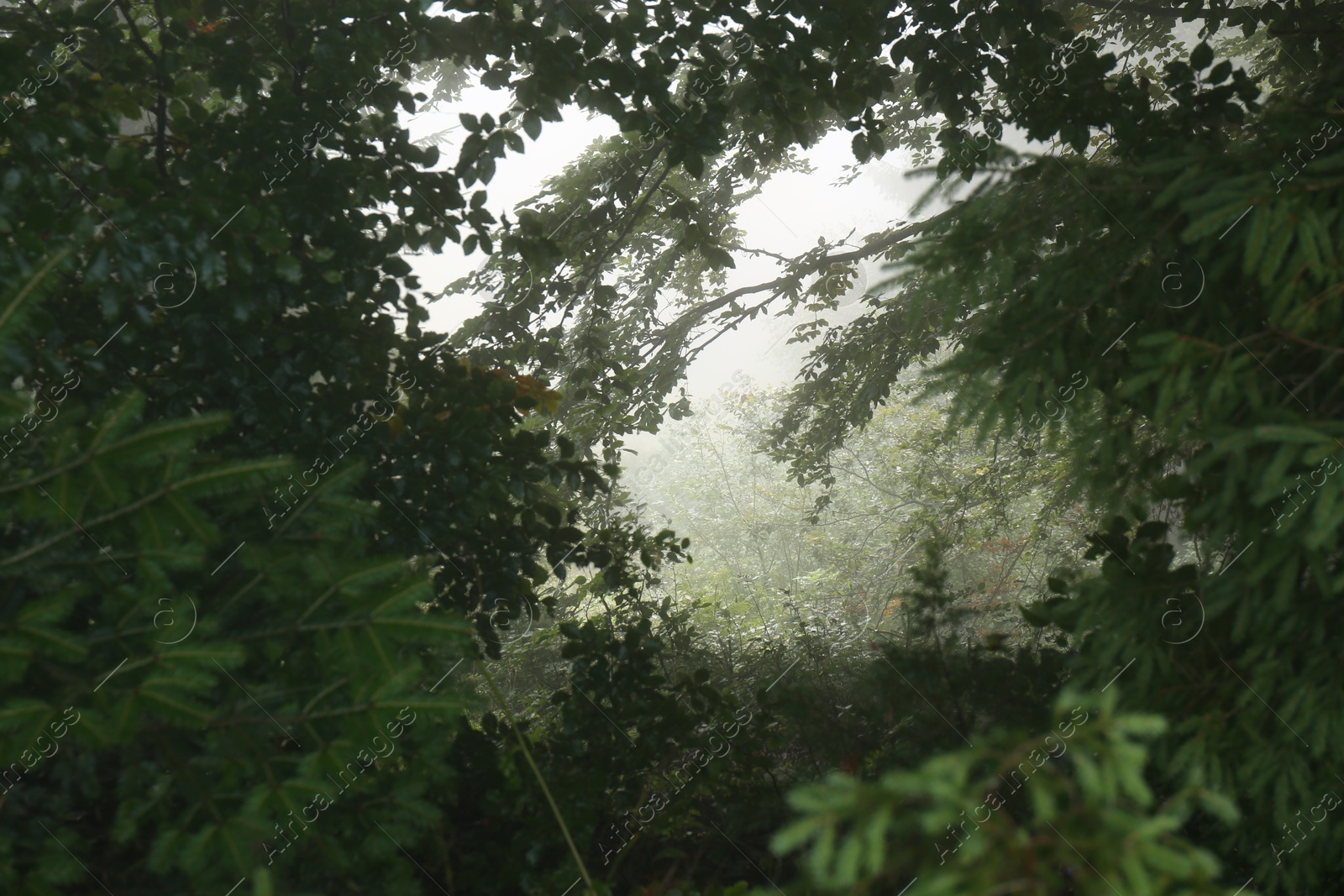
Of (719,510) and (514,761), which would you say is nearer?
(514,761)

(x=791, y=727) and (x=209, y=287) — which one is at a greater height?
(x=209, y=287)

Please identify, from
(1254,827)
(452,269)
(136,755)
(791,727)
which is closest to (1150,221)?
(1254,827)

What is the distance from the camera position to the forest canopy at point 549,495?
4.24 ft

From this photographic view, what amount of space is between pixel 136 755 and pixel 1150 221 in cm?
230

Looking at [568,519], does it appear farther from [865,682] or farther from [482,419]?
[865,682]

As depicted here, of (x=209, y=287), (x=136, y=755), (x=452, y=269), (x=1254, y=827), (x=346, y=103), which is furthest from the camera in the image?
(x=452, y=269)

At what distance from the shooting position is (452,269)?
36281 millimetres

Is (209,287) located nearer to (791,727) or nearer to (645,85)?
(645,85)

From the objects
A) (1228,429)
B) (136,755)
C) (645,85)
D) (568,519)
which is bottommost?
(1228,429)

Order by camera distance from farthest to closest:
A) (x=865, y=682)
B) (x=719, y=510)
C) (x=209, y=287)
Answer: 1. (x=719, y=510)
2. (x=865, y=682)
3. (x=209, y=287)

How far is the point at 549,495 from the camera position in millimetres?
3260

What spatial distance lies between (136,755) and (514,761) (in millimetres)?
1065

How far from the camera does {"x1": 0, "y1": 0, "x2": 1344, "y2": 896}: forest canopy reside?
129 cm

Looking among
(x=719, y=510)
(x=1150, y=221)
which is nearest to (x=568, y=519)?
(x=1150, y=221)
